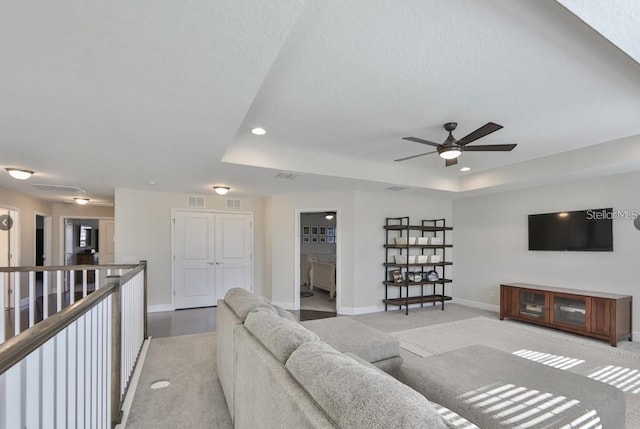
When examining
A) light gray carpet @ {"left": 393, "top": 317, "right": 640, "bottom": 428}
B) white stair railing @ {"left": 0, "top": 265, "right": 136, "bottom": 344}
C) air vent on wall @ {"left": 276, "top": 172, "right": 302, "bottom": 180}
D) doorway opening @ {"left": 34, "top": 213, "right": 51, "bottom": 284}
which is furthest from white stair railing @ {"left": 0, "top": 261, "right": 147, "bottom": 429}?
doorway opening @ {"left": 34, "top": 213, "right": 51, "bottom": 284}

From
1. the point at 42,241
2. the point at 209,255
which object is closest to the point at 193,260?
the point at 209,255

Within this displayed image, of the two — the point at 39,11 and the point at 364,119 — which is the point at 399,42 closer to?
the point at 364,119

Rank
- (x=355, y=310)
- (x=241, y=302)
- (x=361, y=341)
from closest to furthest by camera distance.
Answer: (x=241, y=302)
(x=361, y=341)
(x=355, y=310)

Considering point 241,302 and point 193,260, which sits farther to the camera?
point 193,260

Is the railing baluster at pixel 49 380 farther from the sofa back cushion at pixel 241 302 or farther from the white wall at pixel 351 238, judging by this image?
the white wall at pixel 351 238

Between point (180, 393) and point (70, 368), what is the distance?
62.6 inches

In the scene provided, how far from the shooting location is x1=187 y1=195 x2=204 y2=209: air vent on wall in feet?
20.9

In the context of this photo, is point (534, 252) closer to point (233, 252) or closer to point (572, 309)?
point (572, 309)

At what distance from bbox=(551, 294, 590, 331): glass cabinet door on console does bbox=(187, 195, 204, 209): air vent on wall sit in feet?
20.7

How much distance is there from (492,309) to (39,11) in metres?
7.01

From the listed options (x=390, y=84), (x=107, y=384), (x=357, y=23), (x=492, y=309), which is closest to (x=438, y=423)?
(x=357, y=23)

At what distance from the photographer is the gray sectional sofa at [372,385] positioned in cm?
97

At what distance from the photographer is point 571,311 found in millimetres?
4539

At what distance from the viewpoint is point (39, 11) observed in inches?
53.9
